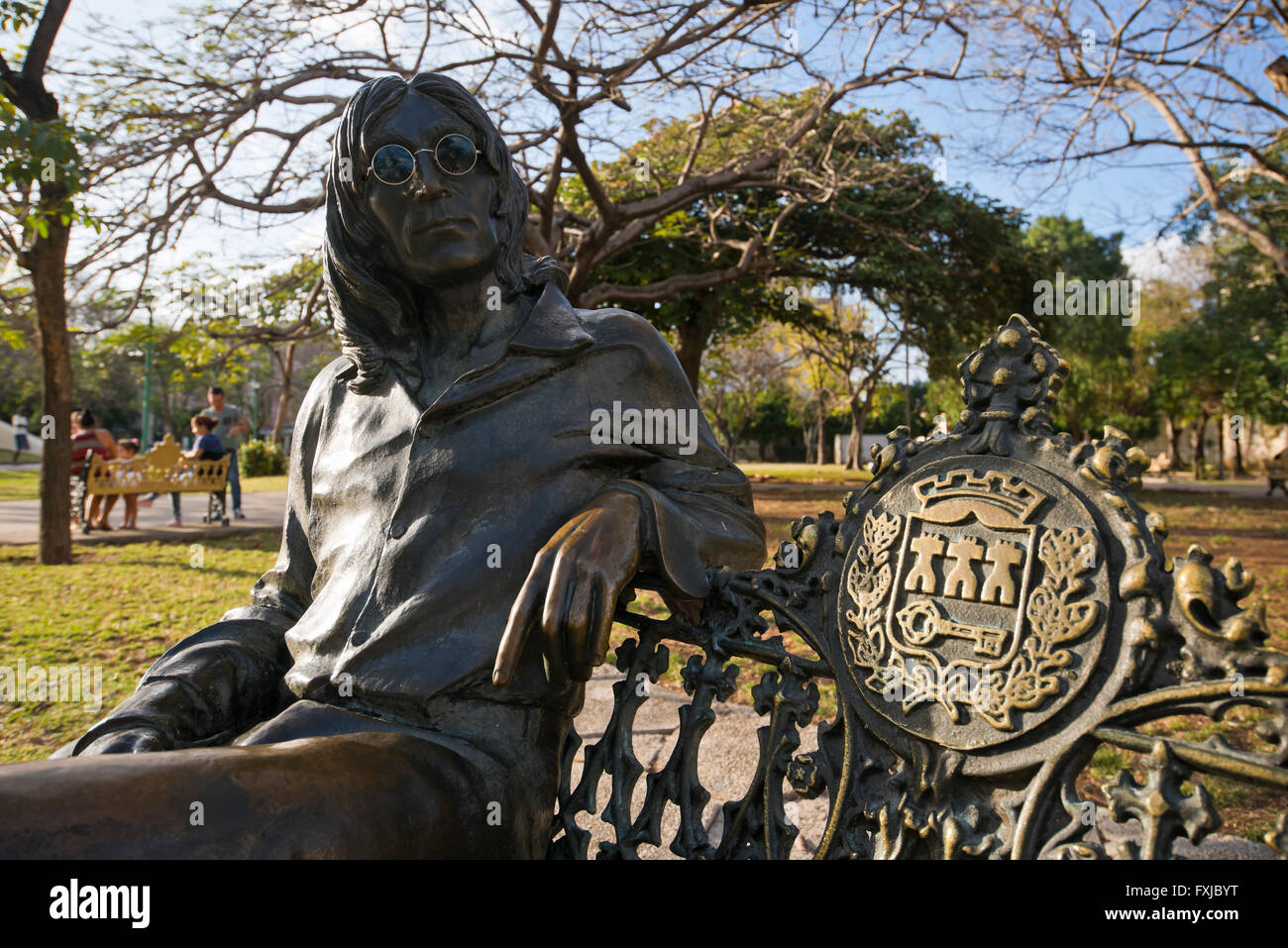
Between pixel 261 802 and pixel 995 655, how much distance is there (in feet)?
3.36

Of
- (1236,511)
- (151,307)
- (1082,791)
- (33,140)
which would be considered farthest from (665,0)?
(1236,511)

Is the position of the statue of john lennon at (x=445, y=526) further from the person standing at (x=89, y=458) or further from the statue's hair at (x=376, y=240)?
the person standing at (x=89, y=458)

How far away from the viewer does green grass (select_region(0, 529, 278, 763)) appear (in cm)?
467

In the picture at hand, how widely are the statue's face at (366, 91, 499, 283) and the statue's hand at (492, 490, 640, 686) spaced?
0.57 metres

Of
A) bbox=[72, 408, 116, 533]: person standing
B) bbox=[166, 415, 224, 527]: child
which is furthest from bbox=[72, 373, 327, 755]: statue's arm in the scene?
bbox=[166, 415, 224, 527]: child

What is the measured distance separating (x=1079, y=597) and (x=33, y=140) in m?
5.86

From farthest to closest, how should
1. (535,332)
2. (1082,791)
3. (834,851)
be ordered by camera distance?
(1082,791) → (535,332) → (834,851)

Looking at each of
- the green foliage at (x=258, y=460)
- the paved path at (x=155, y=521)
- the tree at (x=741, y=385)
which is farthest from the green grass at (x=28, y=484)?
the tree at (x=741, y=385)

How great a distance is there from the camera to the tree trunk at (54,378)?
798 cm

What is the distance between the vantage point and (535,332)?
1.82 m

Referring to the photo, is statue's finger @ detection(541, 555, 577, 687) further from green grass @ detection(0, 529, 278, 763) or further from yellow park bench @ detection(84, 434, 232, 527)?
yellow park bench @ detection(84, 434, 232, 527)

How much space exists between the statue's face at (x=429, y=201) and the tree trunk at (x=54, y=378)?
7.26 metres

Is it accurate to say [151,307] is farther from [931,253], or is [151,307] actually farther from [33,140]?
[931,253]

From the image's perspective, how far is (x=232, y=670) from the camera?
1.82 m
